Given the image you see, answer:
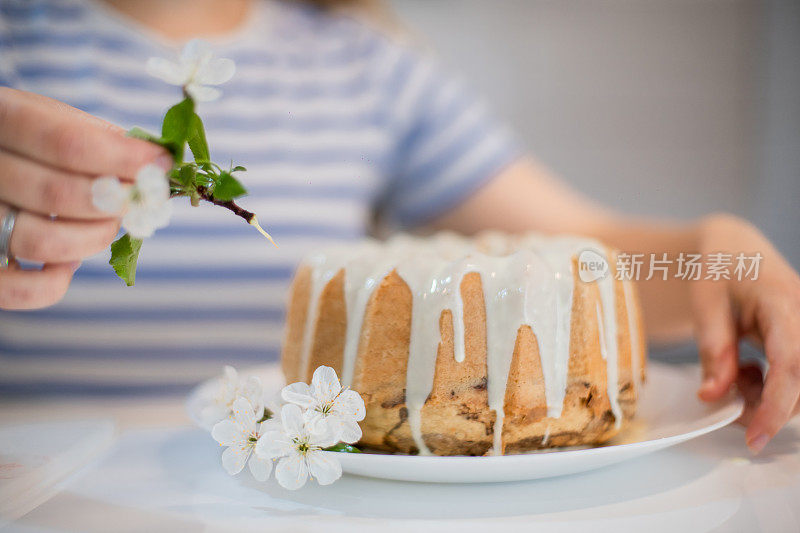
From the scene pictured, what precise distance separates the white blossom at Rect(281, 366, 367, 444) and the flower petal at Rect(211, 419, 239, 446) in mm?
53

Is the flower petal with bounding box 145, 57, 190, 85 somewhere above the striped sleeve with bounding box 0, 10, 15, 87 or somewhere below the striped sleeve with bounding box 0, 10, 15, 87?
below

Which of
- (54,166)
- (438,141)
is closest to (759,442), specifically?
(54,166)

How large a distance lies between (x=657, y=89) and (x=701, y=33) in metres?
0.25

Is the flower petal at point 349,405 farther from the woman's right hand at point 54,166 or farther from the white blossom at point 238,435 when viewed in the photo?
the woman's right hand at point 54,166

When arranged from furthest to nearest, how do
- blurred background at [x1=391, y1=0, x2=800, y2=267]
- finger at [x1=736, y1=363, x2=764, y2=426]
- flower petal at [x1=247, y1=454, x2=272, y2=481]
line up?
blurred background at [x1=391, y1=0, x2=800, y2=267], finger at [x1=736, y1=363, x2=764, y2=426], flower petal at [x1=247, y1=454, x2=272, y2=481]

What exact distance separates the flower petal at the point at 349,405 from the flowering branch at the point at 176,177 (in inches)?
5.6

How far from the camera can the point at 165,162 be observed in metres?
0.41

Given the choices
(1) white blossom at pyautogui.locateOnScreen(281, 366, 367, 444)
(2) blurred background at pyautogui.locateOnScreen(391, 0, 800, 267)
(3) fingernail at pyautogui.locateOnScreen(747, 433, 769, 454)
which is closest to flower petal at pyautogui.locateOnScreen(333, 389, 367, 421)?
(1) white blossom at pyautogui.locateOnScreen(281, 366, 367, 444)

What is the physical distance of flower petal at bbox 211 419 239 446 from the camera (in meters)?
0.49

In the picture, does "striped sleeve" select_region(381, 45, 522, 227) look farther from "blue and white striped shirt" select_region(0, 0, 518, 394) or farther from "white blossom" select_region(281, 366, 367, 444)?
"white blossom" select_region(281, 366, 367, 444)

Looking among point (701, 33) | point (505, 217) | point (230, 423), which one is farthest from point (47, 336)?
point (701, 33)

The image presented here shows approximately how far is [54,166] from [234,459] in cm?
25

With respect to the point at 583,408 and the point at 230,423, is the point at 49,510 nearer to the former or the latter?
the point at 230,423

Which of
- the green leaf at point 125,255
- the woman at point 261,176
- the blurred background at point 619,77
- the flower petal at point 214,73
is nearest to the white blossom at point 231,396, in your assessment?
the green leaf at point 125,255
